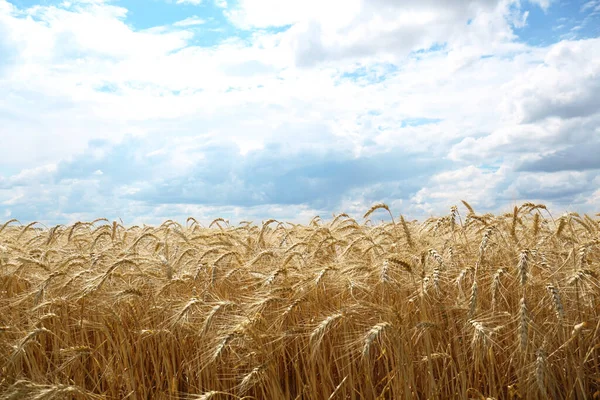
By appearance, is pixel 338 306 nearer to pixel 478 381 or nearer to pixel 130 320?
pixel 478 381

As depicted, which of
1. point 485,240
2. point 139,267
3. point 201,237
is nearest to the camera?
point 485,240

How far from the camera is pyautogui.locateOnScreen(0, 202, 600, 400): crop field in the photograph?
2996 millimetres

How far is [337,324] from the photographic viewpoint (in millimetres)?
3537

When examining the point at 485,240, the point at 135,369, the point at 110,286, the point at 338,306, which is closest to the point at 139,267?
the point at 110,286

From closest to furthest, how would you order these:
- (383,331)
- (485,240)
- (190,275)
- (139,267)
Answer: (383,331) → (485,240) → (139,267) → (190,275)

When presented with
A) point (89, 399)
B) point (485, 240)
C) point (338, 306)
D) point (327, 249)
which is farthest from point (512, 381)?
point (89, 399)

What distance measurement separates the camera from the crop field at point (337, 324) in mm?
2996

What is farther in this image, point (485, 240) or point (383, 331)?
point (485, 240)

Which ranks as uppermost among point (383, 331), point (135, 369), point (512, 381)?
point (383, 331)

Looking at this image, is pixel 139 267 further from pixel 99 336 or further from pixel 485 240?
pixel 485 240

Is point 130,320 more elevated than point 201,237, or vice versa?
point 201,237

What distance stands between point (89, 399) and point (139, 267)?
0.92 metres

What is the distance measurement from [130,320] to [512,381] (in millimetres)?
2913

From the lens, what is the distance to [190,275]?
415 centimetres
